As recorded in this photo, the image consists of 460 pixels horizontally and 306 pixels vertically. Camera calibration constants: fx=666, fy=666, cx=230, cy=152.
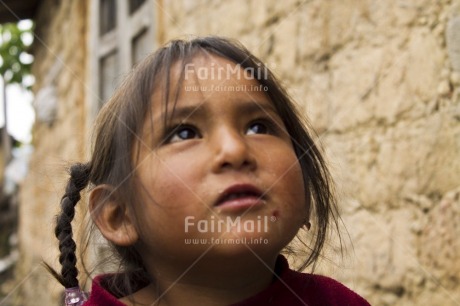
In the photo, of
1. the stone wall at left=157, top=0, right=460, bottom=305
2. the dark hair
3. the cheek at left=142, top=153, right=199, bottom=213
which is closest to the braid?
the dark hair

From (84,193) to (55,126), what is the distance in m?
4.91

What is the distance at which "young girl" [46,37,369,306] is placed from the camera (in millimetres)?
1171

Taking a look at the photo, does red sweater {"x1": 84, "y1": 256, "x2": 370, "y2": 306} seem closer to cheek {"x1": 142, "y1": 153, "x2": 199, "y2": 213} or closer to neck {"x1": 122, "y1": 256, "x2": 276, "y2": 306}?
neck {"x1": 122, "y1": 256, "x2": 276, "y2": 306}

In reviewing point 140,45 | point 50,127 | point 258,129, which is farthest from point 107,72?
point 258,129

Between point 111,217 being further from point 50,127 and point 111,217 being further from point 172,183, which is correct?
point 50,127

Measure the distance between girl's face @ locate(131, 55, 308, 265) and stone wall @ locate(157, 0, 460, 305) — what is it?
2.07 ft

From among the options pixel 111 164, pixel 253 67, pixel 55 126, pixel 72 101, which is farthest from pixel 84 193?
pixel 55 126

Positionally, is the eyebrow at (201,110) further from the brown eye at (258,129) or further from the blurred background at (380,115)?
the blurred background at (380,115)

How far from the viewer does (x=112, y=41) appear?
5121mm

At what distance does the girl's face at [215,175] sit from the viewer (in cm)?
116

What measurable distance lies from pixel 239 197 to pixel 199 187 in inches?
2.9

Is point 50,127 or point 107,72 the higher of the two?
point 107,72

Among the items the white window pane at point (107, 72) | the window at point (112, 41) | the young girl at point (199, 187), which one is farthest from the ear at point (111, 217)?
the white window pane at point (107, 72)

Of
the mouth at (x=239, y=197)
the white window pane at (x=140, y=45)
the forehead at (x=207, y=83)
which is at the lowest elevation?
the mouth at (x=239, y=197)
